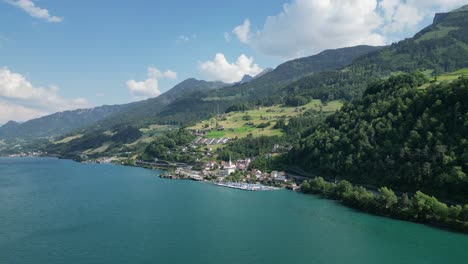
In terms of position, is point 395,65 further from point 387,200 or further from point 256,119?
point 387,200

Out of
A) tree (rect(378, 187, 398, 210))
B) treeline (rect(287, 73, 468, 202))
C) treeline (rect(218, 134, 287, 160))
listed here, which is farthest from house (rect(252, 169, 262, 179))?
tree (rect(378, 187, 398, 210))

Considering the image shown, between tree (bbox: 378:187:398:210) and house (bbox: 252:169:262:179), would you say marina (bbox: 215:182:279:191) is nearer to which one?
house (bbox: 252:169:262:179)

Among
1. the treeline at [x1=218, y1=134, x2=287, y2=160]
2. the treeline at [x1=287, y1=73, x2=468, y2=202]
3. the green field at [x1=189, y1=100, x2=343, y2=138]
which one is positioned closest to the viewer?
the treeline at [x1=287, y1=73, x2=468, y2=202]

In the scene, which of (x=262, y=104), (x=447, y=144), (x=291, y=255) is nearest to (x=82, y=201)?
(x=291, y=255)

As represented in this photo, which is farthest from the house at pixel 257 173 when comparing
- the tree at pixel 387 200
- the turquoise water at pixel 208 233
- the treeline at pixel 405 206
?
the tree at pixel 387 200

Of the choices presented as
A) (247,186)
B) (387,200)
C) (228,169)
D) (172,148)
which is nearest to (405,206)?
(387,200)

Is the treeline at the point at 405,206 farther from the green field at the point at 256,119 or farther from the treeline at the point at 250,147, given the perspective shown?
the green field at the point at 256,119
